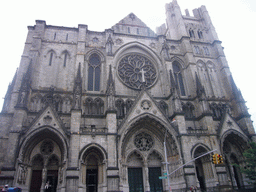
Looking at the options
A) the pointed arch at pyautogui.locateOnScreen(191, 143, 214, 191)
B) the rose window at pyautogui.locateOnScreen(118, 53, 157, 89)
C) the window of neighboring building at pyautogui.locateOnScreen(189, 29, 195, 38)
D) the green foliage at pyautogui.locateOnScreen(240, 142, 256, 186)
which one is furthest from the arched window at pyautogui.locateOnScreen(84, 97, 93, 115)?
the window of neighboring building at pyautogui.locateOnScreen(189, 29, 195, 38)

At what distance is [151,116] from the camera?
22.2 metres

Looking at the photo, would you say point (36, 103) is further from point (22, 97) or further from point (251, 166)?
point (251, 166)

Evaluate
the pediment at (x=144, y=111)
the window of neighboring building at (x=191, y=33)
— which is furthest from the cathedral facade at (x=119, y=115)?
the window of neighboring building at (x=191, y=33)

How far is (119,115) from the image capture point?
2362cm

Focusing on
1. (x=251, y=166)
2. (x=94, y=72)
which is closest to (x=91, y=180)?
(x=94, y=72)

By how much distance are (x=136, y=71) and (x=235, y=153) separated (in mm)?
16060

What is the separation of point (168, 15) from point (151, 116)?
2307cm

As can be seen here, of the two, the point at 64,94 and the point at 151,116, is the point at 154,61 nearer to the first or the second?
the point at 151,116

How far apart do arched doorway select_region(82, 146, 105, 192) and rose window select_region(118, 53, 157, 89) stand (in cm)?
1008

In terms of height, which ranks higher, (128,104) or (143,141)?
(128,104)

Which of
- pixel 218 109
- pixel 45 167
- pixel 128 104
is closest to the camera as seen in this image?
pixel 45 167

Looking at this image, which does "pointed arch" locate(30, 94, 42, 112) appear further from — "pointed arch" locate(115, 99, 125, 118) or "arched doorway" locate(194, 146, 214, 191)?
"arched doorway" locate(194, 146, 214, 191)

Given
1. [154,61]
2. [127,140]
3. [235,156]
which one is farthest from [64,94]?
[235,156]

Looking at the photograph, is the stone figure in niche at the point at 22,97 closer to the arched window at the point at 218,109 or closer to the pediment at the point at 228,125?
the pediment at the point at 228,125
